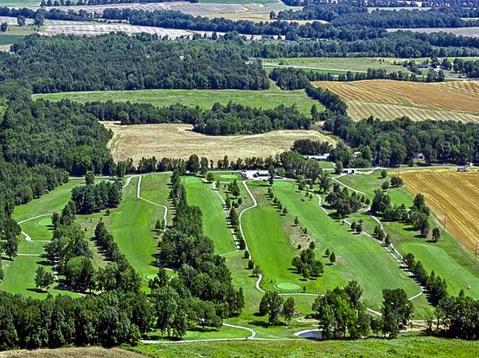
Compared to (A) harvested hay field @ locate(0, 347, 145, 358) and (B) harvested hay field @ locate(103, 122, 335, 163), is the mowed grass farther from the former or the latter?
(B) harvested hay field @ locate(103, 122, 335, 163)

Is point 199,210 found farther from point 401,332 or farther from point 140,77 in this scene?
point 140,77

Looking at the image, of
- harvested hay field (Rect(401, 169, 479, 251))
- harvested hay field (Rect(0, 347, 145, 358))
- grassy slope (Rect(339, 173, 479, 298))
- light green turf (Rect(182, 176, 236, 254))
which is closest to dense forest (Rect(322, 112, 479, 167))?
harvested hay field (Rect(401, 169, 479, 251))

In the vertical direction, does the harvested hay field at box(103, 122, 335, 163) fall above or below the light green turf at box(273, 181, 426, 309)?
above

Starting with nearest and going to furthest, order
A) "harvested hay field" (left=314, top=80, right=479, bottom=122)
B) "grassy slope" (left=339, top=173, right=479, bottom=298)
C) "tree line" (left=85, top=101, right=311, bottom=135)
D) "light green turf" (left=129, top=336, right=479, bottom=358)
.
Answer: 1. "light green turf" (left=129, top=336, right=479, bottom=358)
2. "grassy slope" (left=339, top=173, right=479, bottom=298)
3. "tree line" (left=85, top=101, right=311, bottom=135)
4. "harvested hay field" (left=314, top=80, right=479, bottom=122)

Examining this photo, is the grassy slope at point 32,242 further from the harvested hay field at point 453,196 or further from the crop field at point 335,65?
the crop field at point 335,65

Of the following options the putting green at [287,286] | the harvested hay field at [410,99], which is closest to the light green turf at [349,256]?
the putting green at [287,286]

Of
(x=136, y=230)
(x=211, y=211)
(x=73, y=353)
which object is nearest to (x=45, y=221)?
(x=136, y=230)

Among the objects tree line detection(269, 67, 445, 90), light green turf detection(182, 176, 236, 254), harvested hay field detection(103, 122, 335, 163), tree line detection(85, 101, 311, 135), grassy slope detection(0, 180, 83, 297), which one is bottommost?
grassy slope detection(0, 180, 83, 297)
